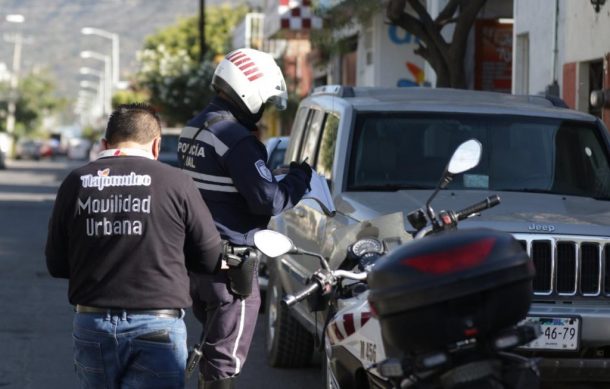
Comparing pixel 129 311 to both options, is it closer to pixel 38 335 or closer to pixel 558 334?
pixel 558 334

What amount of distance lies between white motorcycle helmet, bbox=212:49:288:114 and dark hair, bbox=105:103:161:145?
Answer: 3.72 ft

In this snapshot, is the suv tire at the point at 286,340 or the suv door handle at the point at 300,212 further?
the suv tire at the point at 286,340

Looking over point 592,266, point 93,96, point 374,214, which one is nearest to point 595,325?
point 592,266

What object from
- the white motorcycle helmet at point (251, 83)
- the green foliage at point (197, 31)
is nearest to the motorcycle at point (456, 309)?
the white motorcycle helmet at point (251, 83)

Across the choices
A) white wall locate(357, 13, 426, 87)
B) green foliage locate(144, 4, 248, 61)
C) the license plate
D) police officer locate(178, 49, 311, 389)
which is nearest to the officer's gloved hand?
police officer locate(178, 49, 311, 389)

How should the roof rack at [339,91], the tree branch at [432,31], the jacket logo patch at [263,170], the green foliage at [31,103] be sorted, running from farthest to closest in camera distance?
the green foliage at [31,103]
the tree branch at [432,31]
the roof rack at [339,91]
the jacket logo patch at [263,170]

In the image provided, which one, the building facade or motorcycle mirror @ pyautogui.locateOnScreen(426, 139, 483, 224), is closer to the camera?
motorcycle mirror @ pyautogui.locateOnScreen(426, 139, 483, 224)

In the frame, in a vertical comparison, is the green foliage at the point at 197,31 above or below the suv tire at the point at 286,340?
above

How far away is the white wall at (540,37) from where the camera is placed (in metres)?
17.0

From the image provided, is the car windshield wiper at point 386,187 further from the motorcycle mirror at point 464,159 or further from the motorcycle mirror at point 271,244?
the motorcycle mirror at point 271,244

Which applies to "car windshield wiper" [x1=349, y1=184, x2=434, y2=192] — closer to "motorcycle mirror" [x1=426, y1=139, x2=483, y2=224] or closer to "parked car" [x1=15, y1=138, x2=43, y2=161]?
"motorcycle mirror" [x1=426, y1=139, x2=483, y2=224]

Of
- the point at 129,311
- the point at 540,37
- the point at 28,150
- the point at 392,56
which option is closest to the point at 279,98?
the point at 129,311

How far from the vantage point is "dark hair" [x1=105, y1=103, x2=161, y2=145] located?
516cm

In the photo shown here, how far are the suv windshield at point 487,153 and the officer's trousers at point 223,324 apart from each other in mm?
2106
